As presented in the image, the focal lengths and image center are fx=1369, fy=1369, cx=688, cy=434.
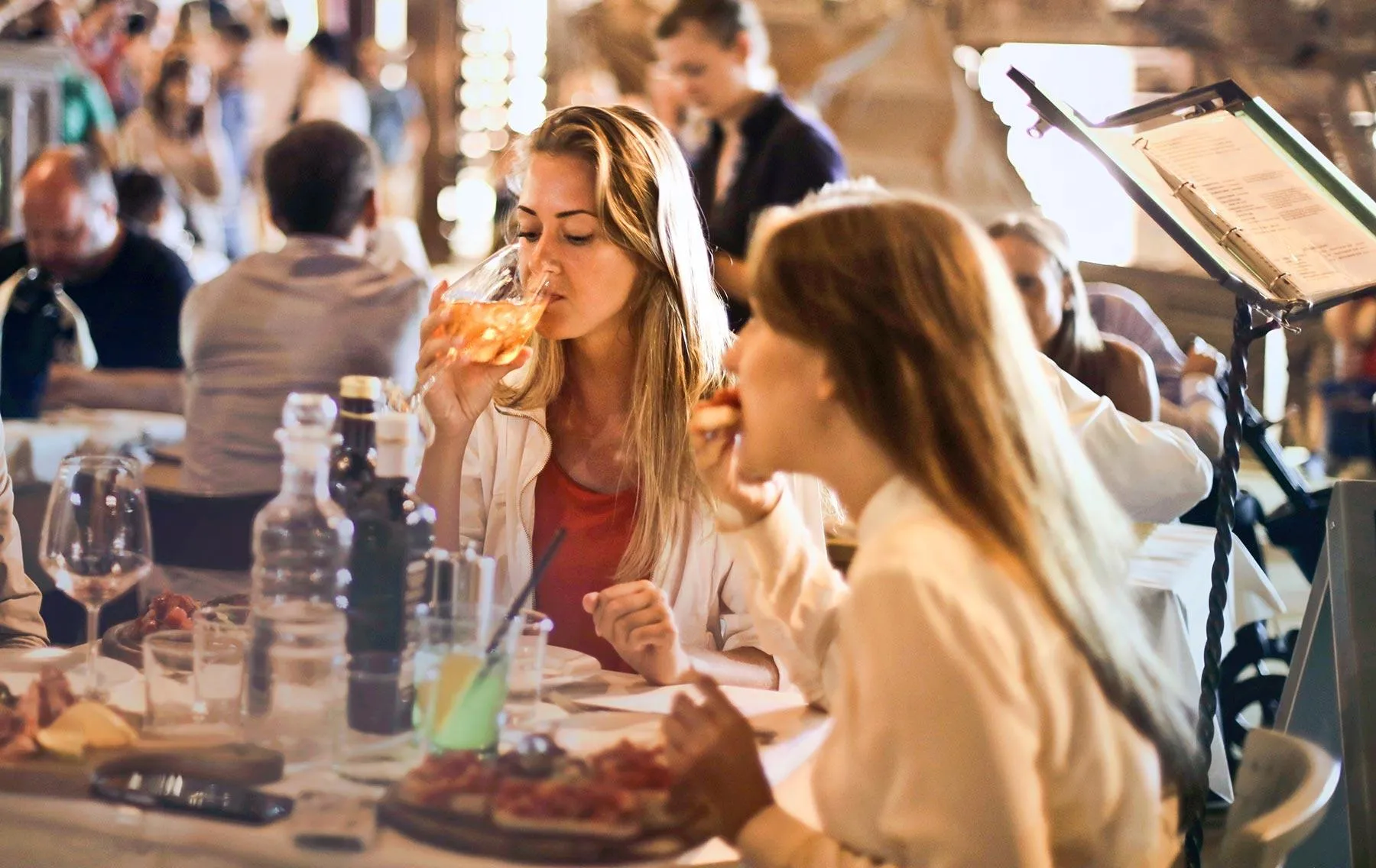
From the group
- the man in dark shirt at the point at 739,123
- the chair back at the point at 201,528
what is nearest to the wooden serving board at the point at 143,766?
the chair back at the point at 201,528

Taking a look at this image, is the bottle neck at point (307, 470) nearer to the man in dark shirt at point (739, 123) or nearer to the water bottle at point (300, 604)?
the water bottle at point (300, 604)

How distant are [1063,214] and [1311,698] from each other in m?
5.02

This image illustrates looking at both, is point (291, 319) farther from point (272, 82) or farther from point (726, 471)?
point (272, 82)

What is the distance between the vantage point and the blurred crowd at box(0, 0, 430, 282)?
6.47 m

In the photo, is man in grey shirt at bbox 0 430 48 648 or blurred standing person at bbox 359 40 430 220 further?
blurred standing person at bbox 359 40 430 220

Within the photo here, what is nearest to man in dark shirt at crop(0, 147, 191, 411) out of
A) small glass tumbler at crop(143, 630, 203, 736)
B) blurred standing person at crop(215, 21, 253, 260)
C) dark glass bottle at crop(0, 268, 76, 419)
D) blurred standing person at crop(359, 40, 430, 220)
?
dark glass bottle at crop(0, 268, 76, 419)

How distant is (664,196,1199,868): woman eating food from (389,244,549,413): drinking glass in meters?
0.73

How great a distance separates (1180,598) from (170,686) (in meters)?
1.82

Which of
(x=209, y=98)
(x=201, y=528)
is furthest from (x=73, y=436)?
(x=209, y=98)

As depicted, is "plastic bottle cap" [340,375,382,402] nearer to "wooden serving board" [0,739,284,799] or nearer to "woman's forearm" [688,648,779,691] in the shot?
"wooden serving board" [0,739,284,799]

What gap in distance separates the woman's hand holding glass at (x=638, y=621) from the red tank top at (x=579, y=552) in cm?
38

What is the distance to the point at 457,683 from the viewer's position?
113 centimetres

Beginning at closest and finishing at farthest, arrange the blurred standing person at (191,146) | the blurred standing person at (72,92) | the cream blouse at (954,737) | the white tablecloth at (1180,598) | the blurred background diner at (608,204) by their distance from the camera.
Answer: the cream blouse at (954,737) < the white tablecloth at (1180,598) < the blurred background diner at (608,204) < the blurred standing person at (72,92) < the blurred standing person at (191,146)

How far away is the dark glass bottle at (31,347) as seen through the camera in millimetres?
3664
